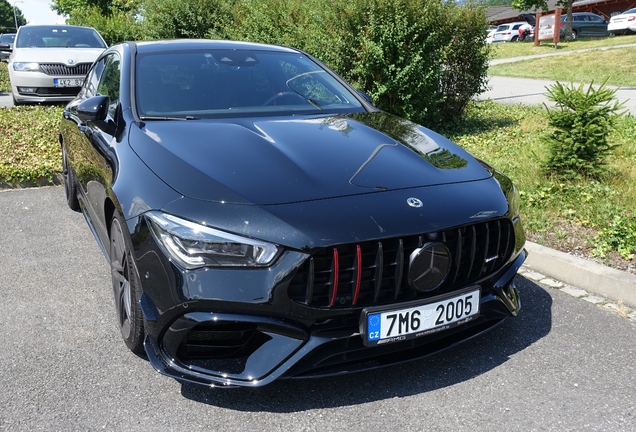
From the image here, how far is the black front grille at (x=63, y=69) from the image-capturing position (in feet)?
33.4

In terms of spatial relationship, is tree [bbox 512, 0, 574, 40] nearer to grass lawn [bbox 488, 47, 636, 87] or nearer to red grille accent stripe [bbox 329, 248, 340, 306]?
grass lawn [bbox 488, 47, 636, 87]

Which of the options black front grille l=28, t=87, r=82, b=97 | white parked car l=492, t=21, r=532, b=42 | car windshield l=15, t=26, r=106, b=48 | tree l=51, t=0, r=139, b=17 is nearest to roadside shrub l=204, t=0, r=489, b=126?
black front grille l=28, t=87, r=82, b=97

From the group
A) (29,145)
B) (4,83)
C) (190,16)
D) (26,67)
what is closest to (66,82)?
(26,67)

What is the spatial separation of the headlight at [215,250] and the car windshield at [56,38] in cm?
1004

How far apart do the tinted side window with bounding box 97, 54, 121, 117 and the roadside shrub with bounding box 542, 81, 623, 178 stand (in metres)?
3.45

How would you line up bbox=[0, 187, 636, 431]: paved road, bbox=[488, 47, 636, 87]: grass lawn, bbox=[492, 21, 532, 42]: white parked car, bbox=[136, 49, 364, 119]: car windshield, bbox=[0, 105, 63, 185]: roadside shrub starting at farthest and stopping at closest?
bbox=[492, 21, 532, 42]: white parked car < bbox=[488, 47, 636, 87]: grass lawn < bbox=[0, 105, 63, 185]: roadside shrub < bbox=[136, 49, 364, 119]: car windshield < bbox=[0, 187, 636, 431]: paved road

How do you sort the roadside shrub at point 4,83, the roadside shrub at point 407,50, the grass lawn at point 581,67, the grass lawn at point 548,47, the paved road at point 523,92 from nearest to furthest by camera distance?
1. the roadside shrub at point 407,50
2. the paved road at point 523,92
3. the roadside shrub at point 4,83
4. the grass lawn at point 581,67
5. the grass lawn at point 548,47

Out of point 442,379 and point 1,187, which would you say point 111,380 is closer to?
point 442,379

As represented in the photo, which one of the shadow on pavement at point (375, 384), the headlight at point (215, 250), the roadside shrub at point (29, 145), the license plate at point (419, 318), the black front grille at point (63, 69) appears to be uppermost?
the headlight at point (215, 250)

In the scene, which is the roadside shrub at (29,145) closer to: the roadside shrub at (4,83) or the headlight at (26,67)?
the headlight at (26,67)

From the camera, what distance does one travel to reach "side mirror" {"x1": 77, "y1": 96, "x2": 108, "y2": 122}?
350 cm

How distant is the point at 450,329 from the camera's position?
2.63 meters

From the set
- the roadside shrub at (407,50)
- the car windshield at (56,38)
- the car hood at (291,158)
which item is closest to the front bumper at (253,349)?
the car hood at (291,158)

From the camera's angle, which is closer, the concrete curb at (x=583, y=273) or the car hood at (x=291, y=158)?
the car hood at (x=291, y=158)
